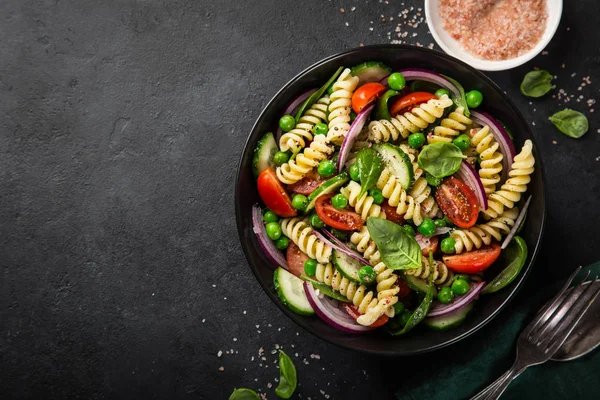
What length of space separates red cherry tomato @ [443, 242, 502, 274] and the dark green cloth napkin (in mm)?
594

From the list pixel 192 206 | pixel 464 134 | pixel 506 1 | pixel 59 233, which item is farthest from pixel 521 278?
pixel 59 233

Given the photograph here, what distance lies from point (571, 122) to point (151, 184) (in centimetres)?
307

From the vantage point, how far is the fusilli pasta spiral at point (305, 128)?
3.63 metres

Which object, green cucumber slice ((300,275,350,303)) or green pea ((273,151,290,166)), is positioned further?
green pea ((273,151,290,166))

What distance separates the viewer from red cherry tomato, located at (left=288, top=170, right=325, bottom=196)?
367 centimetres

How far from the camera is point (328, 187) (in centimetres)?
353

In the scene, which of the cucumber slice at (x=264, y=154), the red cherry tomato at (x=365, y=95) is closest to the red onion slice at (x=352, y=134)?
the red cherry tomato at (x=365, y=95)

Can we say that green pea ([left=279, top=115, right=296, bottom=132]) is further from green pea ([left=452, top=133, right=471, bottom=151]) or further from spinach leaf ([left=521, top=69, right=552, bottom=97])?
spinach leaf ([left=521, top=69, right=552, bottom=97])

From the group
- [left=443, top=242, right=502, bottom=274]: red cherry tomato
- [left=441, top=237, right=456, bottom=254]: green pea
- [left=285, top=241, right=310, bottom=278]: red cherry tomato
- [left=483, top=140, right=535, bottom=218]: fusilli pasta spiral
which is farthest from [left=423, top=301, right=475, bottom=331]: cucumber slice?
[left=285, top=241, right=310, bottom=278]: red cherry tomato

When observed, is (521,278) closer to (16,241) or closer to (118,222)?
(118,222)

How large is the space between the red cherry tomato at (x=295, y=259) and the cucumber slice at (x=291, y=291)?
2.6 inches

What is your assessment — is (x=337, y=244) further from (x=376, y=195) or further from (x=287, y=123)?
(x=287, y=123)

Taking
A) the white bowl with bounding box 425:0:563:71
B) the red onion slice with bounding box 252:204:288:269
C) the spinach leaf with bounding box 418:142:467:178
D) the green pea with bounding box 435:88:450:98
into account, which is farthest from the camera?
the white bowl with bounding box 425:0:563:71

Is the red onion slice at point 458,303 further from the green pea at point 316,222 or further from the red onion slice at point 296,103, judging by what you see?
the red onion slice at point 296,103
